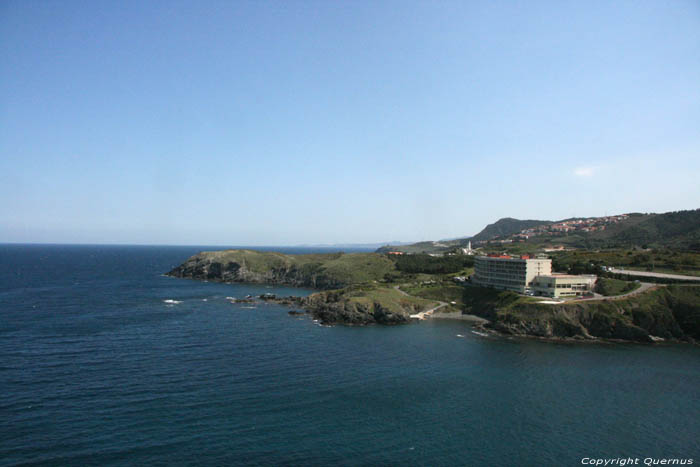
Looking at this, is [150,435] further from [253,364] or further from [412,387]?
[412,387]

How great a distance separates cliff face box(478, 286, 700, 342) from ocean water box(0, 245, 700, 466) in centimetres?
519

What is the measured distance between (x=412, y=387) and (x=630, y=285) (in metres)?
69.8

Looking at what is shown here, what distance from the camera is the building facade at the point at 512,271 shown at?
94938 millimetres

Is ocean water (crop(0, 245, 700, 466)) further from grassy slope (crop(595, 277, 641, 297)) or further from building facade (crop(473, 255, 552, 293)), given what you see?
building facade (crop(473, 255, 552, 293))

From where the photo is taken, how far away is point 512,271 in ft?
324

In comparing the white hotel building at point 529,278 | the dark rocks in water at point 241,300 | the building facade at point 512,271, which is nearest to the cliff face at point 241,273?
the dark rocks in water at point 241,300

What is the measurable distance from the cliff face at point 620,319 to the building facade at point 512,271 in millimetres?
14530

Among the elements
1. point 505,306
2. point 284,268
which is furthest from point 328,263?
point 505,306

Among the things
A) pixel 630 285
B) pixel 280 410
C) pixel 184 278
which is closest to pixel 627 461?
pixel 280 410

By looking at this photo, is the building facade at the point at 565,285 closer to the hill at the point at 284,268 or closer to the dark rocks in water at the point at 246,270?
the hill at the point at 284,268

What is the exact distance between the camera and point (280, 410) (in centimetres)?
4103

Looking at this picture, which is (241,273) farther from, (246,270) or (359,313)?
(359,313)

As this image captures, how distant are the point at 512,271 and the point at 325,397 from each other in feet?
231

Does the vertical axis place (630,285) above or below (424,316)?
above
